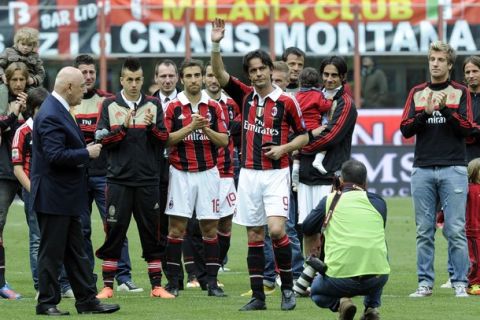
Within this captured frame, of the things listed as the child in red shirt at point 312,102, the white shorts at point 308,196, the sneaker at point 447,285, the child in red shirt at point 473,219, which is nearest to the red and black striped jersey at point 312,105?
the child in red shirt at point 312,102

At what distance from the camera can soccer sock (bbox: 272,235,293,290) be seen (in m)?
12.4

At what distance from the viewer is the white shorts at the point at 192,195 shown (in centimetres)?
1357

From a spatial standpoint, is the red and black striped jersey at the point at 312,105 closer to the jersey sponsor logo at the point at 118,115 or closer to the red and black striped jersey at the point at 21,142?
the jersey sponsor logo at the point at 118,115

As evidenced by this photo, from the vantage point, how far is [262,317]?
11.7 metres

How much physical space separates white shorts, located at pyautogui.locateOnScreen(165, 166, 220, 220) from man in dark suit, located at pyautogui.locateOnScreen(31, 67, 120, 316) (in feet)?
5.74

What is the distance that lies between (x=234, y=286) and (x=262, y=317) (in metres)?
2.93

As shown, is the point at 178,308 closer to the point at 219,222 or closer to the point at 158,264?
the point at 158,264

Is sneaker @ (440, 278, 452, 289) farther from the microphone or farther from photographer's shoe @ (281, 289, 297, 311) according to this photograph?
the microphone

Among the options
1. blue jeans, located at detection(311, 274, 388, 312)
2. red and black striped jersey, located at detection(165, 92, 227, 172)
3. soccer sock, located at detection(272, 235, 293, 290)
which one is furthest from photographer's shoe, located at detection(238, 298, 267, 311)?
red and black striped jersey, located at detection(165, 92, 227, 172)

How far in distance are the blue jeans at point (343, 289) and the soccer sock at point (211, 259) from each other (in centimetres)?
252

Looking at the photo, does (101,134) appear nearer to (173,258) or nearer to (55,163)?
(173,258)

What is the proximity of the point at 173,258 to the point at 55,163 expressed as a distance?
2372 millimetres

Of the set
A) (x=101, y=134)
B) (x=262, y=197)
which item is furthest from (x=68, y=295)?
(x=262, y=197)

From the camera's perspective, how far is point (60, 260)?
11.9 m
